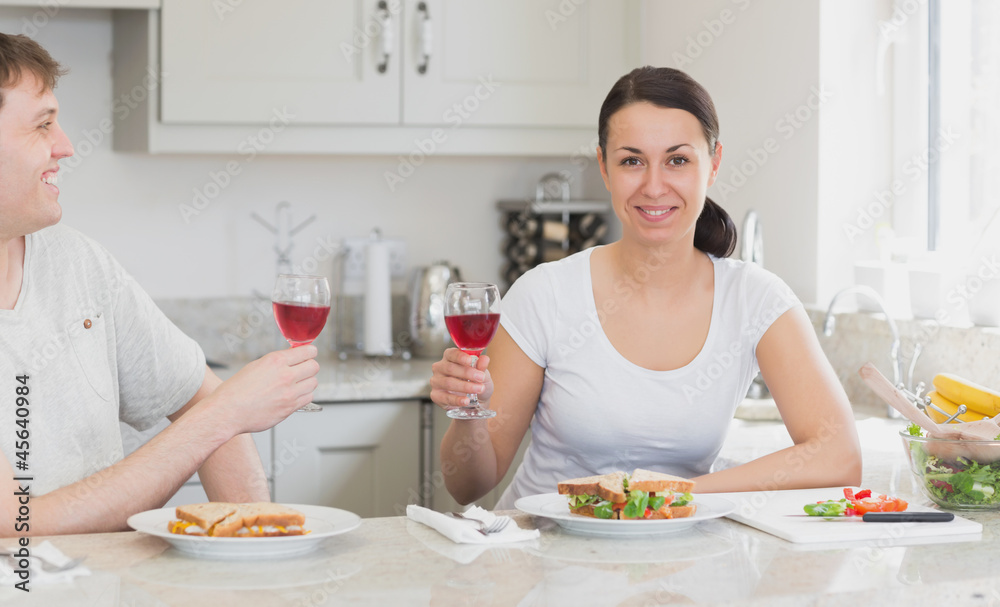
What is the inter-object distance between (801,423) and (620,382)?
0.28 meters

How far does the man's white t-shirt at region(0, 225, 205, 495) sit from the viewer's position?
133cm

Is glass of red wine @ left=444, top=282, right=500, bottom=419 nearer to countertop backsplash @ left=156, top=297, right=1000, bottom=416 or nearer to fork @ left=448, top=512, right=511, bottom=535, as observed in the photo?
fork @ left=448, top=512, right=511, bottom=535

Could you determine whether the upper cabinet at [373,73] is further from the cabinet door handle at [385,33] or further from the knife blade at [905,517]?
the knife blade at [905,517]

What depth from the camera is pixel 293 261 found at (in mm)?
3041

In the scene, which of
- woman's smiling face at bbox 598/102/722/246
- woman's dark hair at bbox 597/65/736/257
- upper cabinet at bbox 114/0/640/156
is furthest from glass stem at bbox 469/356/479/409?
upper cabinet at bbox 114/0/640/156

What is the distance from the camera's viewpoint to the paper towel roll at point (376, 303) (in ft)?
9.69

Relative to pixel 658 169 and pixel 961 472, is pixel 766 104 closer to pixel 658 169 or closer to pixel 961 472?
pixel 658 169

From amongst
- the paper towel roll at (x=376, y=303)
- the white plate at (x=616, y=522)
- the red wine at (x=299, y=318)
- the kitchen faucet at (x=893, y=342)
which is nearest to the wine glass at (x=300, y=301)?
the red wine at (x=299, y=318)

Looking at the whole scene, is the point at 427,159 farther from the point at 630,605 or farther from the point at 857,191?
the point at 630,605

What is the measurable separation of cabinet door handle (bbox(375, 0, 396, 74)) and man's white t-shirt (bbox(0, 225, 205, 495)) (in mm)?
1373

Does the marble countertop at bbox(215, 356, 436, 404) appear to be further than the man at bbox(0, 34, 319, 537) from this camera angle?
Yes

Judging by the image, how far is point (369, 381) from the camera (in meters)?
2.60

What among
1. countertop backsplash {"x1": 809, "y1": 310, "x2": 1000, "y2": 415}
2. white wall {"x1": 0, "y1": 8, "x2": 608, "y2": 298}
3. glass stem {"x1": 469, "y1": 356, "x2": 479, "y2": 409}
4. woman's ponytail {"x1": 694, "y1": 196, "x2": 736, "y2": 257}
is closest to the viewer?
glass stem {"x1": 469, "y1": 356, "x2": 479, "y2": 409}

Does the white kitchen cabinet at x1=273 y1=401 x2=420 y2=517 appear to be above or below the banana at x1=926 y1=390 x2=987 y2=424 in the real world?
below
